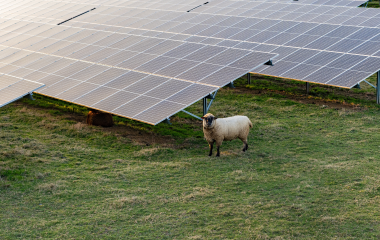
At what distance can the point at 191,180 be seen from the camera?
13734mm

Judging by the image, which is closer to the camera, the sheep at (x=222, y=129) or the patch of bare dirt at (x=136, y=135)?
the sheep at (x=222, y=129)

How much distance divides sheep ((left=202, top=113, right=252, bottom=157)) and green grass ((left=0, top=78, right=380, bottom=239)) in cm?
58

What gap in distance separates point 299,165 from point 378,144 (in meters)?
3.68

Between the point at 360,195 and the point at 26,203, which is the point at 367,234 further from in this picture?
the point at 26,203

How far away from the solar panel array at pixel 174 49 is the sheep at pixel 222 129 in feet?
4.51

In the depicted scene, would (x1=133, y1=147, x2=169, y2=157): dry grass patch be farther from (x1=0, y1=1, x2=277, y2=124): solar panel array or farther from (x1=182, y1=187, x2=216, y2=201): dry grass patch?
(x1=182, y1=187, x2=216, y2=201): dry grass patch

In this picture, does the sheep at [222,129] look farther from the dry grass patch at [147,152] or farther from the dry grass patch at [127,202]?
the dry grass patch at [127,202]

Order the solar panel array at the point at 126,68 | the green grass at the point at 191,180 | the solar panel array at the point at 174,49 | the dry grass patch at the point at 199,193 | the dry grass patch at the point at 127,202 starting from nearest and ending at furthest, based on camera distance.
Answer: the green grass at the point at 191,180 < the dry grass patch at the point at 127,202 < the dry grass patch at the point at 199,193 < the solar panel array at the point at 126,68 < the solar panel array at the point at 174,49

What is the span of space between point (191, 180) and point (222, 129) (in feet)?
9.45

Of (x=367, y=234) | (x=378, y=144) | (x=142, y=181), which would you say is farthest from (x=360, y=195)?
(x=142, y=181)

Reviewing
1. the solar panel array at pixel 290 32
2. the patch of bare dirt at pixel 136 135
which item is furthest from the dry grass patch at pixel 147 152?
the solar panel array at pixel 290 32

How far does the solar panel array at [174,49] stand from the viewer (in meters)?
18.0

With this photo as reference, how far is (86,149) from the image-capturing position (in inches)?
664

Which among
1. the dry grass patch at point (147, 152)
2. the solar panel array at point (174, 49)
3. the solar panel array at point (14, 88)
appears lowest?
the dry grass patch at point (147, 152)
